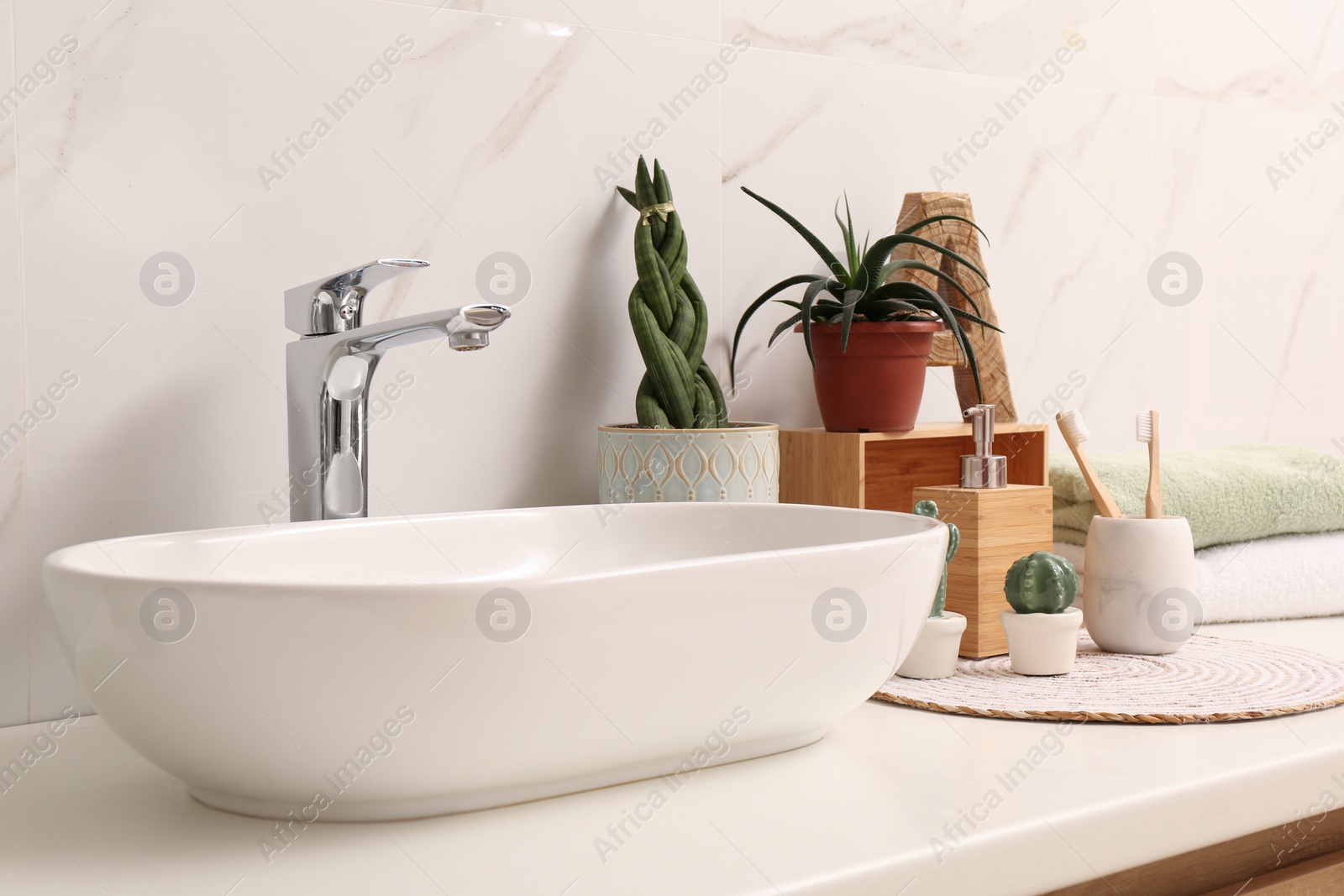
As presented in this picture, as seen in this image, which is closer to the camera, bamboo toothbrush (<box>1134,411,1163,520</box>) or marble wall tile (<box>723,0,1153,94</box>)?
bamboo toothbrush (<box>1134,411,1163,520</box>)

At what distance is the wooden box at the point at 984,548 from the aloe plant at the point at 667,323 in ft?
0.62

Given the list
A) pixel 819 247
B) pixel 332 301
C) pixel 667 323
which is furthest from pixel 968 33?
pixel 332 301

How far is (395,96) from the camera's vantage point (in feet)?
2.89

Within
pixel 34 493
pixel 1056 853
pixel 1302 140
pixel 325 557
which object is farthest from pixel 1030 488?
pixel 1302 140

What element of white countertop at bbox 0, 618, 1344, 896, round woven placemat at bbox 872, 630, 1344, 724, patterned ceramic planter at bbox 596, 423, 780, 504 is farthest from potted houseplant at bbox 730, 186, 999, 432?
white countertop at bbox 0, 618, 1344, 896

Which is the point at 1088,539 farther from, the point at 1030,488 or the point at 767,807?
the point at 767,807

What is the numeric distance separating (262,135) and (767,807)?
1.90 ft

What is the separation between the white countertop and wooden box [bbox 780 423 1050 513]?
286mm

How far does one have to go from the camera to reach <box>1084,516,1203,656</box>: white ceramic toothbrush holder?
2.89 ft

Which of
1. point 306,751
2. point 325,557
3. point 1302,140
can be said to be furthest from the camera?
point 1302,140

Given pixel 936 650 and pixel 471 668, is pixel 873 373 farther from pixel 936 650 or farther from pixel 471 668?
pixel 471 668

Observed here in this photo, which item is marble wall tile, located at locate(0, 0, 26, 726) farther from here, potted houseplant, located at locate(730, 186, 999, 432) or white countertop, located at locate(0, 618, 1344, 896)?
potted houseplant, located at locate(730, 186, 999, 432)

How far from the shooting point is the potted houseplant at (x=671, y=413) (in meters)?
0.86

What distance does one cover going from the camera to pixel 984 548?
89cm
